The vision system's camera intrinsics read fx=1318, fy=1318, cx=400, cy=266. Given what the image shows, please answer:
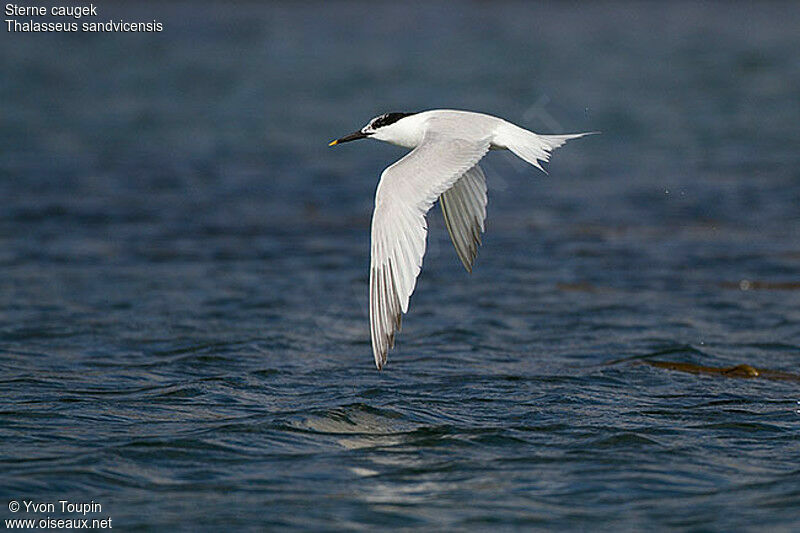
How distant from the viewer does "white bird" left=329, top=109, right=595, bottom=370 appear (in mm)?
7250

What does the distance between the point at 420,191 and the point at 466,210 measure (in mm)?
1650

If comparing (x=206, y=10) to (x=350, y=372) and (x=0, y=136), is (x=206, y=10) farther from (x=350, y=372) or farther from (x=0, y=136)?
(x=350, y=372)

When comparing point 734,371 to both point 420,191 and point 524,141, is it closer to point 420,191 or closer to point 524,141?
point 524,141

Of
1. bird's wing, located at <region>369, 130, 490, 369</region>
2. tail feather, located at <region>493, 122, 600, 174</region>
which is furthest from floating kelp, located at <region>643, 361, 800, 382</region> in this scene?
bird's wing, located at <region>369, 130, 490, 369</region>

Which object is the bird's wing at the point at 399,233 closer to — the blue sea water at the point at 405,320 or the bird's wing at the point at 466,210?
the blue sea water at the point at 405,320

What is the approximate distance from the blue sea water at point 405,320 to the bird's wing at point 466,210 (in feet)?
2.76

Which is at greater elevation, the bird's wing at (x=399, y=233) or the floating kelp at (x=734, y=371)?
the bird's wing at (x=399, y=233)

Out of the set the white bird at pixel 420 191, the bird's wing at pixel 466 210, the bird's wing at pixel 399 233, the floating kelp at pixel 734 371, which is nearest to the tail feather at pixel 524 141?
the white bird at pixel 420 191

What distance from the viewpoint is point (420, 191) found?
7.48m

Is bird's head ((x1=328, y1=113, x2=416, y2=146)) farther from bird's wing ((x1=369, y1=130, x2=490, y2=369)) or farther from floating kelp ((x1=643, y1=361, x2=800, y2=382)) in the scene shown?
floating kelp ((x1=643, y1=361, x2=800, y2=382))

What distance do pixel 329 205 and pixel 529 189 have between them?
9.78 ft

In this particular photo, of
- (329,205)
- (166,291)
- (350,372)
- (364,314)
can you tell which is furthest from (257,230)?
(350,372)

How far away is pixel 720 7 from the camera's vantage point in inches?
1800

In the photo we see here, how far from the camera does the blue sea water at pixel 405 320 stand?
21.5 feet
